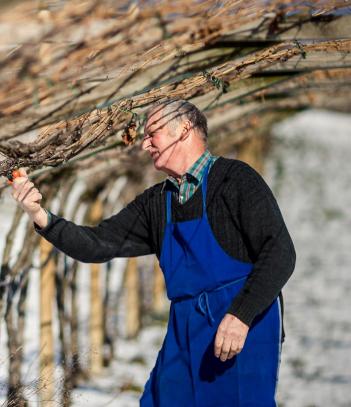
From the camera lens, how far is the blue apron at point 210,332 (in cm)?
330

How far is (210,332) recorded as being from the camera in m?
3.32

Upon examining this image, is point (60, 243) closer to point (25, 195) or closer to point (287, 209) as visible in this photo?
point (25, 195)

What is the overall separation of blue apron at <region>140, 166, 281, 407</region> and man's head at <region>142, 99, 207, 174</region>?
0.37 feet

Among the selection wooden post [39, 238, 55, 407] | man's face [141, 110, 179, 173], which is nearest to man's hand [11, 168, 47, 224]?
man's face [141, 110, 179, 173]

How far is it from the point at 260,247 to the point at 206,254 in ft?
0.69

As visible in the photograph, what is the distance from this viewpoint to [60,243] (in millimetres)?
3453

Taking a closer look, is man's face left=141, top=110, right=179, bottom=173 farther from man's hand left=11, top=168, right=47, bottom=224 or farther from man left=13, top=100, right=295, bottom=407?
man's hand left=11, top=168, right=47, bottom=224

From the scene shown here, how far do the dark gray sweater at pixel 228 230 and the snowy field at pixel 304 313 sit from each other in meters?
0.58

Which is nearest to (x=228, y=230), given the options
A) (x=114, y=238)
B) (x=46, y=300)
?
(x=114, y=238)

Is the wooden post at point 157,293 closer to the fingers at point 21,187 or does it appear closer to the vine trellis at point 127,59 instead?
the vine trellis at point 127,59

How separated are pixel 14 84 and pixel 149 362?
5548mm

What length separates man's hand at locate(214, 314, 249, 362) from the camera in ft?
10.2

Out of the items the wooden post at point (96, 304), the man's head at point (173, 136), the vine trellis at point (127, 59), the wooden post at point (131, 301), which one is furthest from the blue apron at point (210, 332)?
the wooden post at point (131, 301)

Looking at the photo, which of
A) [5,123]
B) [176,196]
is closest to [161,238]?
[176,196]
